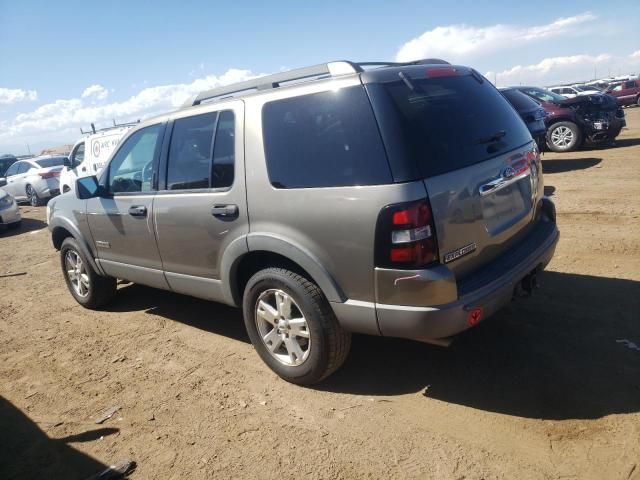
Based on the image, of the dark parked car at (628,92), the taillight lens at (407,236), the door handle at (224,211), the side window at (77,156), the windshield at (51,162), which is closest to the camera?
the taillight lens at (407,236)

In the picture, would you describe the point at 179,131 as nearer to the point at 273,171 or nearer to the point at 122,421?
the point at 273,171

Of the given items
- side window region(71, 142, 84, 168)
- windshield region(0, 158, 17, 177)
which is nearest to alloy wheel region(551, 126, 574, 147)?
side window region(71, 142, 84, 168)

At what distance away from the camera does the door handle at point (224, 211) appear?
330 cm

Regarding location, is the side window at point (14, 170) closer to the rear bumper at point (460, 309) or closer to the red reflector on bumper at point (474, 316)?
the rear bumper at point (460, 309)

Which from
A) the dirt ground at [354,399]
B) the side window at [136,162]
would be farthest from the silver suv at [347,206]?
the dirt ground at [354,399]

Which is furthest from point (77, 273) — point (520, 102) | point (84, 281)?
point (520, 102)

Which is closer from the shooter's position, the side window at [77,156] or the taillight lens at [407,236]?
the taillight lens at [407,236]

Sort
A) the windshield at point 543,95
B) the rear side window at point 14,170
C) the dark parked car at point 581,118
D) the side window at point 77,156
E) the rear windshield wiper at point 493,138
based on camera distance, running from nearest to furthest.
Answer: the rear windshield wiper at point 493,138 → the dark parked car at point 581,118 → the windshield at point 543,95 → the side window at point 77,156 → the rear side window at point 14,170

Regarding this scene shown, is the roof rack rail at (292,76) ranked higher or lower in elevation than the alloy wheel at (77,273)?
higher

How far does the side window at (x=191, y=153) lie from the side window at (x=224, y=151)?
3.2 inches

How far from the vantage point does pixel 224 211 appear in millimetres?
3357

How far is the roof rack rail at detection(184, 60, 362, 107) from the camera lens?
9.56 ft

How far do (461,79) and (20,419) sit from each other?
384cm

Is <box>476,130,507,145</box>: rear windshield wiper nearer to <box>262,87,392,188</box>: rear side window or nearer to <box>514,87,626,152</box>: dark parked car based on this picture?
<box>262,87,392,188</box>: rear side window
